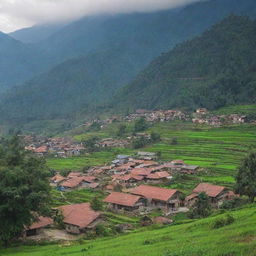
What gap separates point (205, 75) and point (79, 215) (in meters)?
113

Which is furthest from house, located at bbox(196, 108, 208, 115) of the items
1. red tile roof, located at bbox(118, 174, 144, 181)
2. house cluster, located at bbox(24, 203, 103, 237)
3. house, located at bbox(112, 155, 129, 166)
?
house cluster, located at bbox(24, 203, 103, 237)

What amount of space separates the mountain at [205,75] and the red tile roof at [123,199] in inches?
2779

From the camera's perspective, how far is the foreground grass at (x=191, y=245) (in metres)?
14.2

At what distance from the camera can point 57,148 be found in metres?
96.2

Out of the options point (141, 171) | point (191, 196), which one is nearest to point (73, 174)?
point (141, 171)

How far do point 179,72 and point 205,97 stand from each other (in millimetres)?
37354

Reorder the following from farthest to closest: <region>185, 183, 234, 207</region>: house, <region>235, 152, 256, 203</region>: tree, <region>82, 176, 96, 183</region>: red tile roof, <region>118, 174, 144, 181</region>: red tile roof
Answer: <region>118, 174, 144, 181</region>: red tile roof, <region>82, 176, 96, 183</region>: red tile roof, <region>185, 183, 234, 207</region>: house, <region>235, 152, 256, 203</region>: tree

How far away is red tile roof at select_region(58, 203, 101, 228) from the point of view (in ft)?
109

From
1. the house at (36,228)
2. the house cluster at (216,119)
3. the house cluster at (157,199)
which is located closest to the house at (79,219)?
the house at (36,228)

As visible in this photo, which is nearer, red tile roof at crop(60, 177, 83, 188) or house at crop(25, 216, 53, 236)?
house at crop(25, 216, 53, 236)

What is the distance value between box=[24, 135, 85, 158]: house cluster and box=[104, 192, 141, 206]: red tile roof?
39.6 m

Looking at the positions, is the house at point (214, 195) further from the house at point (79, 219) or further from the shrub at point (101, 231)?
the shrub at point (101, 231)

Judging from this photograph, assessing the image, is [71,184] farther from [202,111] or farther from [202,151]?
[202,111]

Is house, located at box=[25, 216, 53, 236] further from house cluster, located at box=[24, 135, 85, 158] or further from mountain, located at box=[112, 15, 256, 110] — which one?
mountain, located at box=[112, 15, 256, 110]
